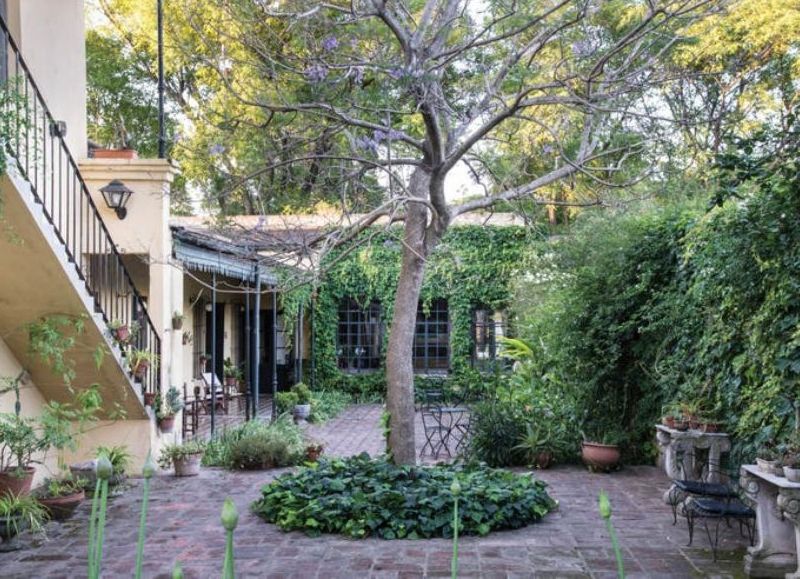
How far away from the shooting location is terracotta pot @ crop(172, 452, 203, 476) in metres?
8.41

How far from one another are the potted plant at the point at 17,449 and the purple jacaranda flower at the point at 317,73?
11.6 feet

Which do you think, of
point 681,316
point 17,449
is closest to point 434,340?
point 681,316

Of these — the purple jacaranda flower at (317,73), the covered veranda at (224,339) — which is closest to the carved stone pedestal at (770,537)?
the purple jacaranda flower at (317,73)

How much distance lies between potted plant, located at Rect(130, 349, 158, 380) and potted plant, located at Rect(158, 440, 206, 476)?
909 mm

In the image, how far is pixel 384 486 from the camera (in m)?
6.54

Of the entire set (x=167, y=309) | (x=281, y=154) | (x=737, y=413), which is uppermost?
(x=281, y=154)

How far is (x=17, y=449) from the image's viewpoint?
628 cm

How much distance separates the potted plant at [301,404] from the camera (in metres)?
14.1

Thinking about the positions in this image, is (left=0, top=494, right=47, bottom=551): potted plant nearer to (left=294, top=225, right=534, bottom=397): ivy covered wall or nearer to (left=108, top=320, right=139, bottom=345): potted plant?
(left=108, top=320, right=139, bottom=345): potted plant

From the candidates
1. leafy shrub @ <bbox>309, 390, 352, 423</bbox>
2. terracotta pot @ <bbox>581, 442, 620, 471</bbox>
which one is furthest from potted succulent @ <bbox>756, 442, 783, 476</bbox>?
leafy shrub @ <bbox>309, 390, 352, 423</bbox>

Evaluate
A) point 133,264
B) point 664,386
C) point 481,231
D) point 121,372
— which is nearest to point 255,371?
point 133,264

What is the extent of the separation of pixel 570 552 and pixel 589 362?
4232 mm

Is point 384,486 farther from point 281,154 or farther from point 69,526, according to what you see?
point 281,154

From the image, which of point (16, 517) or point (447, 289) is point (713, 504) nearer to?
point (16, 517)
